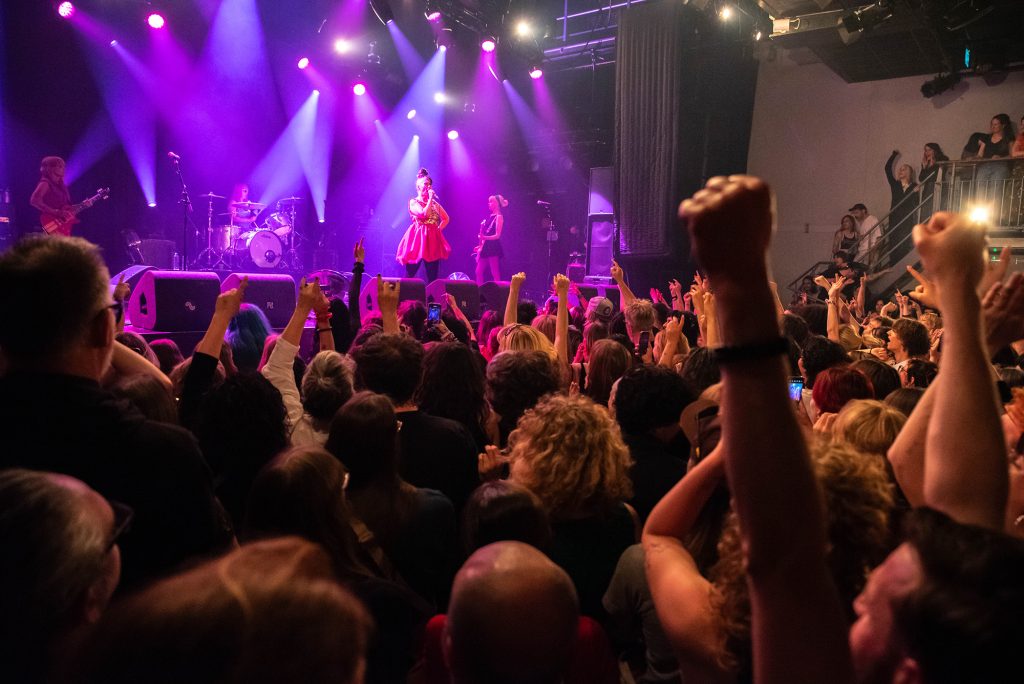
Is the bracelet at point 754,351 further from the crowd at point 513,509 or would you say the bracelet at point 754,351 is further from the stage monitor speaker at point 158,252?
the stage monitor speaker at point 158,252

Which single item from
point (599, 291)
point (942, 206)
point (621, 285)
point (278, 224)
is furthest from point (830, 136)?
point (278, 224)

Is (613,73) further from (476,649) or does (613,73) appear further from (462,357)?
(476,649)

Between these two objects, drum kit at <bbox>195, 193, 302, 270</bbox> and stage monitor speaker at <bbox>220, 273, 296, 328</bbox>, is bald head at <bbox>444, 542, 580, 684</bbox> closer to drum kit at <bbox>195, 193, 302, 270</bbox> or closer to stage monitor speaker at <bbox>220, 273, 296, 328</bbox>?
stage monitor speaker at <bbox>220, 273, 296, 328</bbox>

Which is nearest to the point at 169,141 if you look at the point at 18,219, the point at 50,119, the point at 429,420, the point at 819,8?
the point at 50,119

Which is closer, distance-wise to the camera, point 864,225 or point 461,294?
point 461,294

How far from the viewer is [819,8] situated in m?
9.51

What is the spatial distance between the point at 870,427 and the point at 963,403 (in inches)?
37.5

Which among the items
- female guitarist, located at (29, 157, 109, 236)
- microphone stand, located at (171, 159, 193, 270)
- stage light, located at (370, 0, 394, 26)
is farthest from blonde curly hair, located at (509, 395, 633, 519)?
stage light, located at (370, 0, 394, 26)

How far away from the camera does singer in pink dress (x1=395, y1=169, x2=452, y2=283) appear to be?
35.6 ft

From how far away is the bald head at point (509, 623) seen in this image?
43.1 inches

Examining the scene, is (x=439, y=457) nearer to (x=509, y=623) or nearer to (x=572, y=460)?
(x=572, y=460)

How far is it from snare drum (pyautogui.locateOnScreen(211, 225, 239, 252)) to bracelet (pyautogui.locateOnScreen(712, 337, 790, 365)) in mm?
11495

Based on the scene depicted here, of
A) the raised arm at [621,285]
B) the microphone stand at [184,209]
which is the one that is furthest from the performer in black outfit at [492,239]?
the raised arm at [621,285]

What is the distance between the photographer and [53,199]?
829 centimetres
